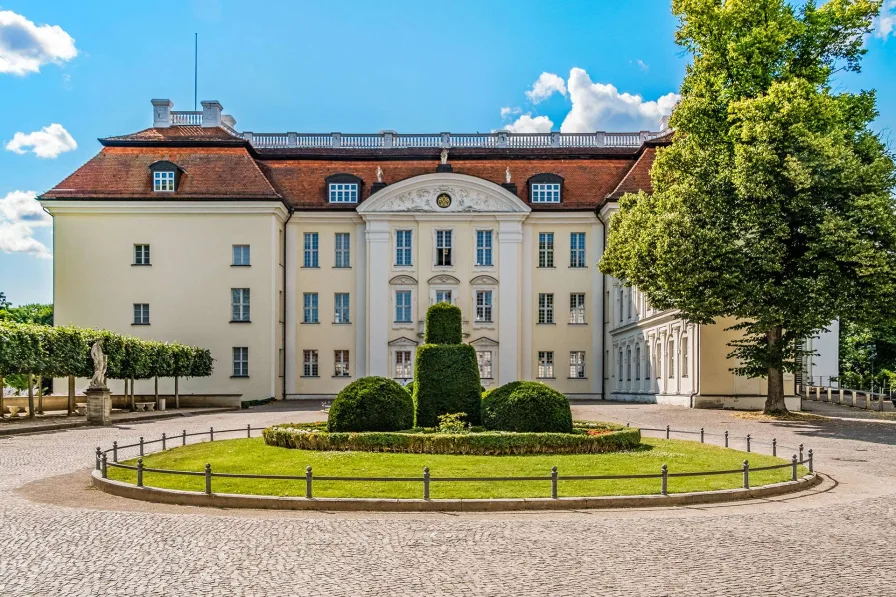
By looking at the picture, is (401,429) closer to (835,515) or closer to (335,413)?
(335,413)

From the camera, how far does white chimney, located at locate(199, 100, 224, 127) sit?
2296 inches

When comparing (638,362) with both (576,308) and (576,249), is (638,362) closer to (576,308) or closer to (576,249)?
(576,308)

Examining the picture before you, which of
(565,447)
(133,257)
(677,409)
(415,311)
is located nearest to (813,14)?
(677,409)

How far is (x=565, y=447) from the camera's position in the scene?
67.7 ft

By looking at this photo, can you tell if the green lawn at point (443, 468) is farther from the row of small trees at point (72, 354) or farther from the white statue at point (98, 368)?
the row of small trees at point (72, 354)

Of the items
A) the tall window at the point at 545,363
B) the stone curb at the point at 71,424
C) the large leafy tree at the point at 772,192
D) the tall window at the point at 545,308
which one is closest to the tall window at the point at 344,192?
the tall window at the point at 545,308

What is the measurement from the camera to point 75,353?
123 ft

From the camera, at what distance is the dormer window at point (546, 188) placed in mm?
57281

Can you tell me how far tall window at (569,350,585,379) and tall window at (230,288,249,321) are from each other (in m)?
20.3

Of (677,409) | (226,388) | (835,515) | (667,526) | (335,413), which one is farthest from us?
(226,388)

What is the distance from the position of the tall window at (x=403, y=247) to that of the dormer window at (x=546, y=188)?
8.22m

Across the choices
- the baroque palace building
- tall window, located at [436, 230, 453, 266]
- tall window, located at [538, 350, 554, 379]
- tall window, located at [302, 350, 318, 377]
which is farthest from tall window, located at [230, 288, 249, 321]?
tall window, located at [538, 350, 554, 379]

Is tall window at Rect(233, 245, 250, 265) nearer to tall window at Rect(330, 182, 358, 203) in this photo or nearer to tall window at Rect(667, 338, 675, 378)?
tall window at Rect(330, 182, 358, 203)

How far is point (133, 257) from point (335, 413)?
118 ft
